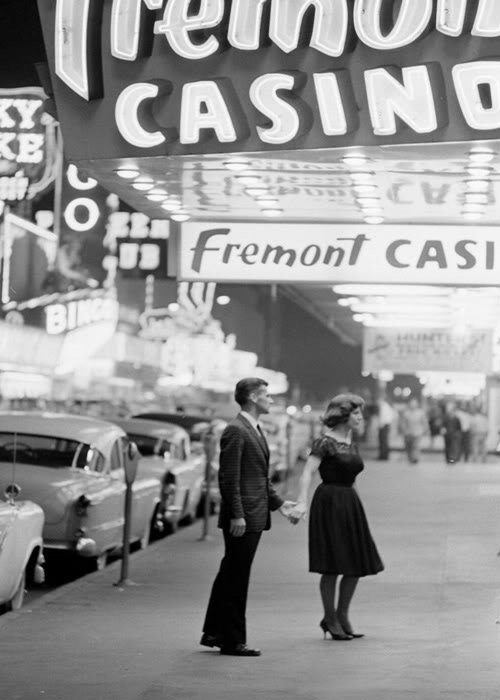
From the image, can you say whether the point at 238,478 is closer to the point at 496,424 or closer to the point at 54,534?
the point at 54,534

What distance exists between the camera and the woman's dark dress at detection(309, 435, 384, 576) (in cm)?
1120

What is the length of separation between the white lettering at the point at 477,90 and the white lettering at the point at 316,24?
0.93m

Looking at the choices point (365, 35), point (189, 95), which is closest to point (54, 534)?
point (189, 95)

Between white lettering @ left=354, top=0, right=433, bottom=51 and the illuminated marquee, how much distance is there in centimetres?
1306

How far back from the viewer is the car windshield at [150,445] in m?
22.0

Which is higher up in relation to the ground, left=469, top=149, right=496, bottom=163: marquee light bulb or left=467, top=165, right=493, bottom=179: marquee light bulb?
left=469, top=149, right=496, bottom=163: marquee light bulb

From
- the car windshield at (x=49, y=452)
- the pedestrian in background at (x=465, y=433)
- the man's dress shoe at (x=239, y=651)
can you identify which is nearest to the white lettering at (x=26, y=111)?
the car windshield at (x=49, y=452)

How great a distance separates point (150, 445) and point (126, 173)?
1007cm

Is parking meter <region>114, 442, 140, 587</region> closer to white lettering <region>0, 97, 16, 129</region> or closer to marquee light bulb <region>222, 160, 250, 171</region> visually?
marquee light bulb <region>222, 160, 250, 171</region>

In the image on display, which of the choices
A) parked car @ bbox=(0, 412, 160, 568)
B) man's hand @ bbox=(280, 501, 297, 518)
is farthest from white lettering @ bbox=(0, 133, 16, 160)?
man's hand @ bbox=(280, 501, 297, 518)

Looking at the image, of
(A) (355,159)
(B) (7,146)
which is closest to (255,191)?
(A) (355,159)

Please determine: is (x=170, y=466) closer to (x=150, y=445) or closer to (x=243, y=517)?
(x=150, y=445)

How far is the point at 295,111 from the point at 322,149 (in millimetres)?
372

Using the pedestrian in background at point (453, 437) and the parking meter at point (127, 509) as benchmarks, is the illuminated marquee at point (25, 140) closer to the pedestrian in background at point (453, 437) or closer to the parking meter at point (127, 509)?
the parking meter at point (127, 509)
